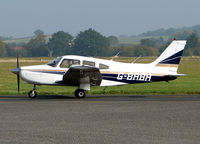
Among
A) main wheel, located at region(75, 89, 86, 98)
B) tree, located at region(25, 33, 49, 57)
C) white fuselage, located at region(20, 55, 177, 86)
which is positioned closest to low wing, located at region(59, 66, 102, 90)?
main wheel, located at region(75, 89, 86, 98)

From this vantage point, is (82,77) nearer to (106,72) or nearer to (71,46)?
(106,72)

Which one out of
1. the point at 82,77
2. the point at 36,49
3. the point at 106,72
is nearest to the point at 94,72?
the point at 82,77

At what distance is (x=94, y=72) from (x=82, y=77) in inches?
24.4

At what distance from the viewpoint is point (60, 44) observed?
112000 mm

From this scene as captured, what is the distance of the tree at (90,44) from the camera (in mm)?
97375

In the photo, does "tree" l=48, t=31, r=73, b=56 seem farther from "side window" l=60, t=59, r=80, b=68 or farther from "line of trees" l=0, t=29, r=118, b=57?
"side window" l=60, t=59, r=80, b=68
